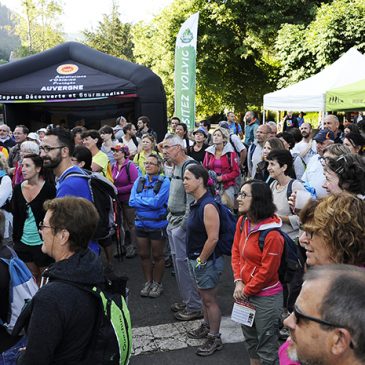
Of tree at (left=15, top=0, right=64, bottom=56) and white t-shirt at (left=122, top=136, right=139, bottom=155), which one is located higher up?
tree at (left=15, top=0, right=64, bottom=56)

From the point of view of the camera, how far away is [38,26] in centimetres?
4469

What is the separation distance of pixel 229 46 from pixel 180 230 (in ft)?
69.2

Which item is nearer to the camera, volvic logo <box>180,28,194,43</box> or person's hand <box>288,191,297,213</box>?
person's hand <box>288,191,297,213</box>

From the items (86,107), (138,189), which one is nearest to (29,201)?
(138,189)

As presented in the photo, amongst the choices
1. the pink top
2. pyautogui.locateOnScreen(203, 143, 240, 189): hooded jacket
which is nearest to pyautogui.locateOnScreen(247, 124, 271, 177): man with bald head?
pyautogui.locateOnScreen(203, 143, 240, 189): hooded jacket

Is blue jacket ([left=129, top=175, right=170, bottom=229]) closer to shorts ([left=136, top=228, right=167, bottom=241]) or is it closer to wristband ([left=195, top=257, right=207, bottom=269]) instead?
shorts ([left=136, top=228, right=167, bottom=241])

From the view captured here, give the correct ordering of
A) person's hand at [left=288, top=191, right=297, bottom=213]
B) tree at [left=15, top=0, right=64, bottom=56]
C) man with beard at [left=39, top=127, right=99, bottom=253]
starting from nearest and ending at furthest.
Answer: person's hand at [left=288, top=191, right=297, bottom=213] → man with beard at [left=39, top=127, right=99, bottom=253] → tree at [left=15, top=0, right=64, bottom=56]

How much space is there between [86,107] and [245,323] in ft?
48.8

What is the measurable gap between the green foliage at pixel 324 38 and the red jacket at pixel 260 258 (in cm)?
1436

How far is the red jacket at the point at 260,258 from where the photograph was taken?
9.92 feet

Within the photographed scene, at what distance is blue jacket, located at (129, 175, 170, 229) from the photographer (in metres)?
4.99

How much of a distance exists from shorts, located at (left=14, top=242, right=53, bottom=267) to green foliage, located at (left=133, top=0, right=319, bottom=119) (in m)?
19.5

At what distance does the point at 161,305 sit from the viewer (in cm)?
502

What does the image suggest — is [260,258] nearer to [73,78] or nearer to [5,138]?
[5,138]
